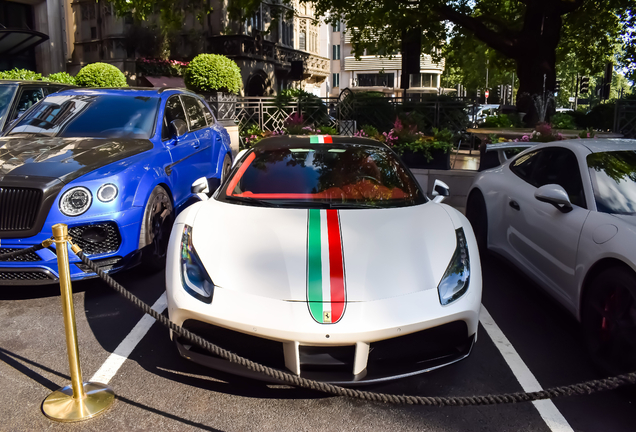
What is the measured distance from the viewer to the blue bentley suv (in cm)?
430

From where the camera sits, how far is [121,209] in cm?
461

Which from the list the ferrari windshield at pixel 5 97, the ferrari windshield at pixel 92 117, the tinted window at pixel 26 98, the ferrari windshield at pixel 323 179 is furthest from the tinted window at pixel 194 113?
the ferrari windshield at pixel 323 179

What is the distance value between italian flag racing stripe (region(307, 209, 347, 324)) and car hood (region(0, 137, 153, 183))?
2.21 meters

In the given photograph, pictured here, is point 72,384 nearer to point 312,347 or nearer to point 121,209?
point 312,347

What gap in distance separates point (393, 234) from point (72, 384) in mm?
2067

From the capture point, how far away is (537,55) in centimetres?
1725

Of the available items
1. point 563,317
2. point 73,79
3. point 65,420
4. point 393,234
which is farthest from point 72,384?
point 73,79

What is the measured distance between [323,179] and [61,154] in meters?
2.44

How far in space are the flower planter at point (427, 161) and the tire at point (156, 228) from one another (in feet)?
16.0

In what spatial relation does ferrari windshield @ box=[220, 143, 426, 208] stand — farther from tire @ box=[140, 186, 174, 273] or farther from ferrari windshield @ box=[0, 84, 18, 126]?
ferrari windshield @ box=[0, 84, 18, 126]

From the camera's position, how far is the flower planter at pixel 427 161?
9242mm

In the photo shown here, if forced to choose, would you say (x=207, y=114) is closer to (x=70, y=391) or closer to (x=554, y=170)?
(x=554, y=170)

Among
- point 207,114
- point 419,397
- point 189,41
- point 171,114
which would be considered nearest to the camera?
point 419,397

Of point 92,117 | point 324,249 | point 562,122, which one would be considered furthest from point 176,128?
point 562,122
